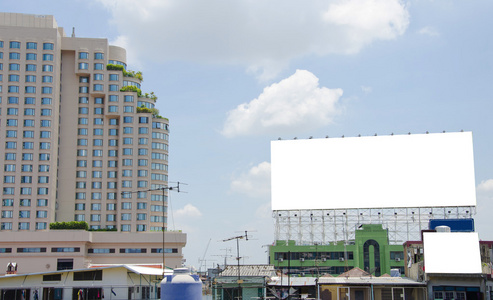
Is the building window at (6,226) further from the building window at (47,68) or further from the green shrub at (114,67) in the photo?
the green shrub at (114,67)

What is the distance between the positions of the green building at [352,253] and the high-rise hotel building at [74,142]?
73.8ft

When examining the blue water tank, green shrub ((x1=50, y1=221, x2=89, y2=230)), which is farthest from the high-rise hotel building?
the blue water tank

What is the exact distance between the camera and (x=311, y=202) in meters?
116

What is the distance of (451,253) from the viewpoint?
2307 inches

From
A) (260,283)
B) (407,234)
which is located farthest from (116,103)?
(260,283)

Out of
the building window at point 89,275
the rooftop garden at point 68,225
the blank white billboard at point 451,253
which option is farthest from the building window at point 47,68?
the blank white billboard at point 451,253

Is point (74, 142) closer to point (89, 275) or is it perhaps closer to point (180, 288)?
point (89, 275)

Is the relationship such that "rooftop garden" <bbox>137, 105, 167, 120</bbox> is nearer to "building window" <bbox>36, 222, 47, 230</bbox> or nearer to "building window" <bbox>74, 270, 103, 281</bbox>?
"building window" <bbox>36, 222, 47, 230</bbox>

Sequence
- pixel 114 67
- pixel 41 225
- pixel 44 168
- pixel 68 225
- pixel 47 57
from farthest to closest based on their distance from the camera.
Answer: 1. pixel 114 67
2. pixel 47 57
3. pixel 44 168
4. pixel 68 225
5. pixel 41 225

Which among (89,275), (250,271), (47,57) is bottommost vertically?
(89,275)

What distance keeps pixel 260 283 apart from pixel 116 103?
259 feet

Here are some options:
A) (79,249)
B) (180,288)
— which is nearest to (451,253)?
(180,288)

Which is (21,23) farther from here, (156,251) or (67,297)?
(67,297)

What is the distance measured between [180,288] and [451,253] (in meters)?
30.0
